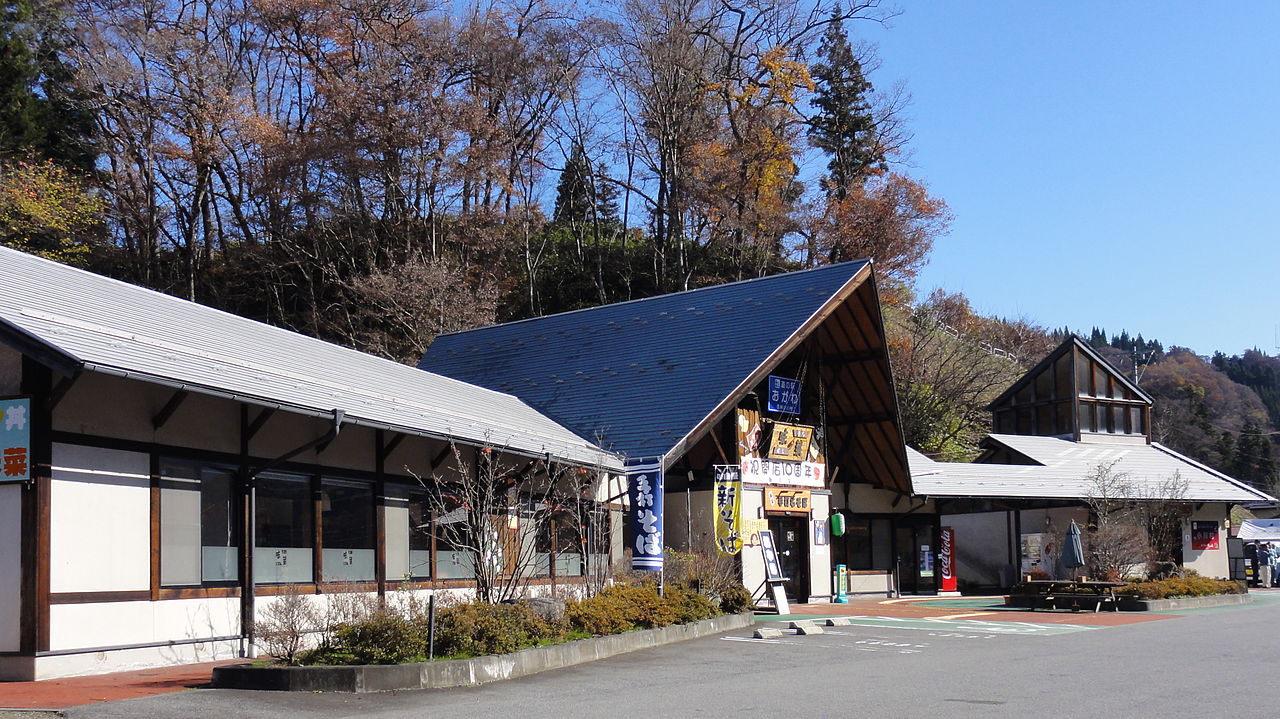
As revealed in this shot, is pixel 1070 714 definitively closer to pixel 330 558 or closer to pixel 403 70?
pixel 330 558

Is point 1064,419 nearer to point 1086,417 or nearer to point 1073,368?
point 1086,417

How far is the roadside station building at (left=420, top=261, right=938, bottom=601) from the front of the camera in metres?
21.2

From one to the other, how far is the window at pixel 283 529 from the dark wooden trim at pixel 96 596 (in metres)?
1.77

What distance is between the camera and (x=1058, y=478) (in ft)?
104

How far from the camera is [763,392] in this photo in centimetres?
2373

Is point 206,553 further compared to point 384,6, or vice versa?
point 384,6

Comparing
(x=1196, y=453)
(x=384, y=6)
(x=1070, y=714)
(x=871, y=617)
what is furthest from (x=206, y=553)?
(x=1196, y=453)

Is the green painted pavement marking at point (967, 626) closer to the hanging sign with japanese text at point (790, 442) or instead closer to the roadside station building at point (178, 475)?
the hanging sign with japanese text at point (790, 442)

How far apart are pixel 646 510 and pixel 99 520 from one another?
9612 millimetres

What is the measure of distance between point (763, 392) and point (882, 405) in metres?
3.56

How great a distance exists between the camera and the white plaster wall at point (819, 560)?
80.2ft

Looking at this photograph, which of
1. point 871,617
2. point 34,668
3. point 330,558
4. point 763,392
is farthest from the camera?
point 763,392

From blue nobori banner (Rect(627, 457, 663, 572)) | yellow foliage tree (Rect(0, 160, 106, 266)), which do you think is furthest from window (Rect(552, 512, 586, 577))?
yellow foliage tree (Rect(0, 160, 106, 266))

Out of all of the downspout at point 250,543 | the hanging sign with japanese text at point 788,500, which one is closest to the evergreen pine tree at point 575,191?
the hanging sign with japanese text at point 788,500
